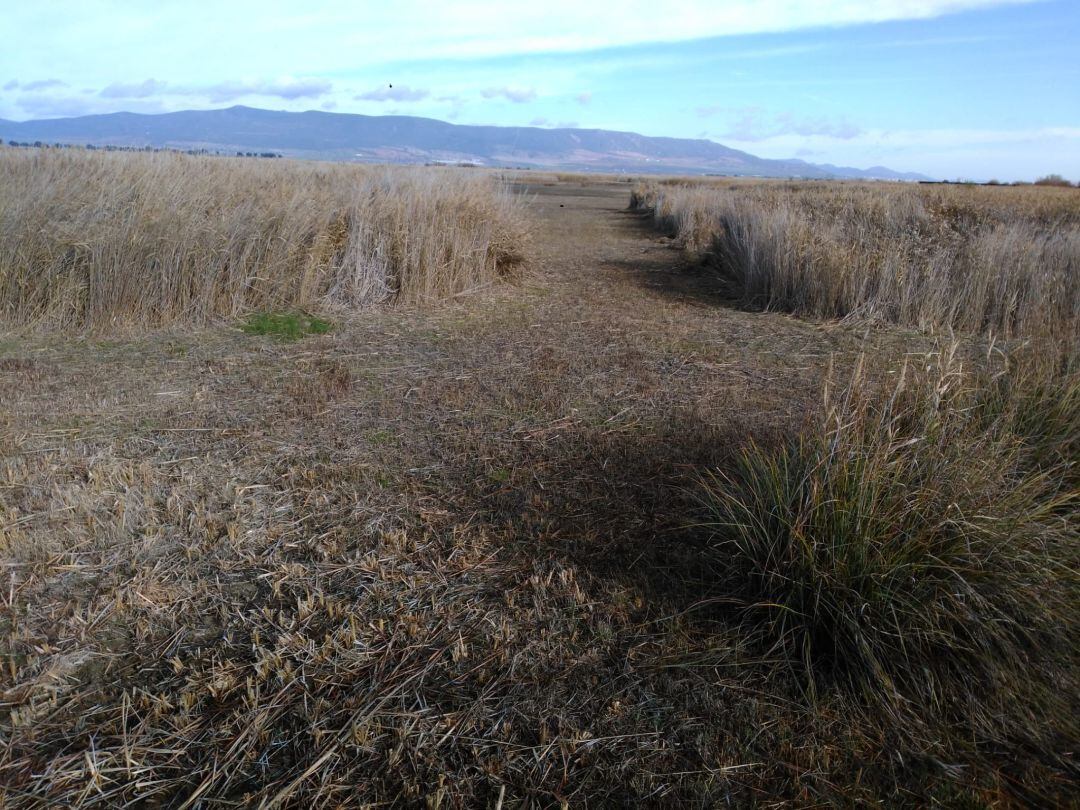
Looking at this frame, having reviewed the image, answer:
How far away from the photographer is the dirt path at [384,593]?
191 cm

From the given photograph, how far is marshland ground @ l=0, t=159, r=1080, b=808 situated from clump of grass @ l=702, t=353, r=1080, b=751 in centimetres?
1

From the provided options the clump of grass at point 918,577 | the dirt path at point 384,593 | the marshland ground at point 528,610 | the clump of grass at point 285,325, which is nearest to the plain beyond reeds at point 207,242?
the clump of grass at point 285,325

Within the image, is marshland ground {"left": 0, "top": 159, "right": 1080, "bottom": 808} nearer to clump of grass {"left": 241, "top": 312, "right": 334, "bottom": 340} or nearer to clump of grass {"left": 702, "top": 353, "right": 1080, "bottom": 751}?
clump of grass {"left": 702, "top": 353, "right": 1080, "bottom": 751}

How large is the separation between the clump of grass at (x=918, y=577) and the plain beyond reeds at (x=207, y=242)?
5.91m

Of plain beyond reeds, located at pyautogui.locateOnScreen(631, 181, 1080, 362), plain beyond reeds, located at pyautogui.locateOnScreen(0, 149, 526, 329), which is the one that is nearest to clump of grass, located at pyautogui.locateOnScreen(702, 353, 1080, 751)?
plain beyond reeds, located at pyautogui.locateOnScreen(631, 181, 1080, 362)

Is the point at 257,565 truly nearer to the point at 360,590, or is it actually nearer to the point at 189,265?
the point at 360,590

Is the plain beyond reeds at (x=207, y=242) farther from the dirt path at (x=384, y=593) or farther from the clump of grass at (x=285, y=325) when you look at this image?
the dirt path at (x=384, y=593)

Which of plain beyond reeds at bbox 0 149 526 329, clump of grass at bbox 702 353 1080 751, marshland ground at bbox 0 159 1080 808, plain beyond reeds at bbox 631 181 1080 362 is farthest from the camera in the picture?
plain beyond reeds at bbox 631 181 1080 362

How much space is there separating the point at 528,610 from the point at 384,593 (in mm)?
562

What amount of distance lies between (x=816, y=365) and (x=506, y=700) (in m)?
4.28

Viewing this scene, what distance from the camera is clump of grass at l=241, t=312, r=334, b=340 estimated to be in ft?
21.0

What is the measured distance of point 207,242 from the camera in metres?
6.79

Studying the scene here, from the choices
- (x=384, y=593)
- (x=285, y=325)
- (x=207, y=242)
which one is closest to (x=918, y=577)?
(x=384, y=593)

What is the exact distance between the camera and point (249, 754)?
1.93 m
